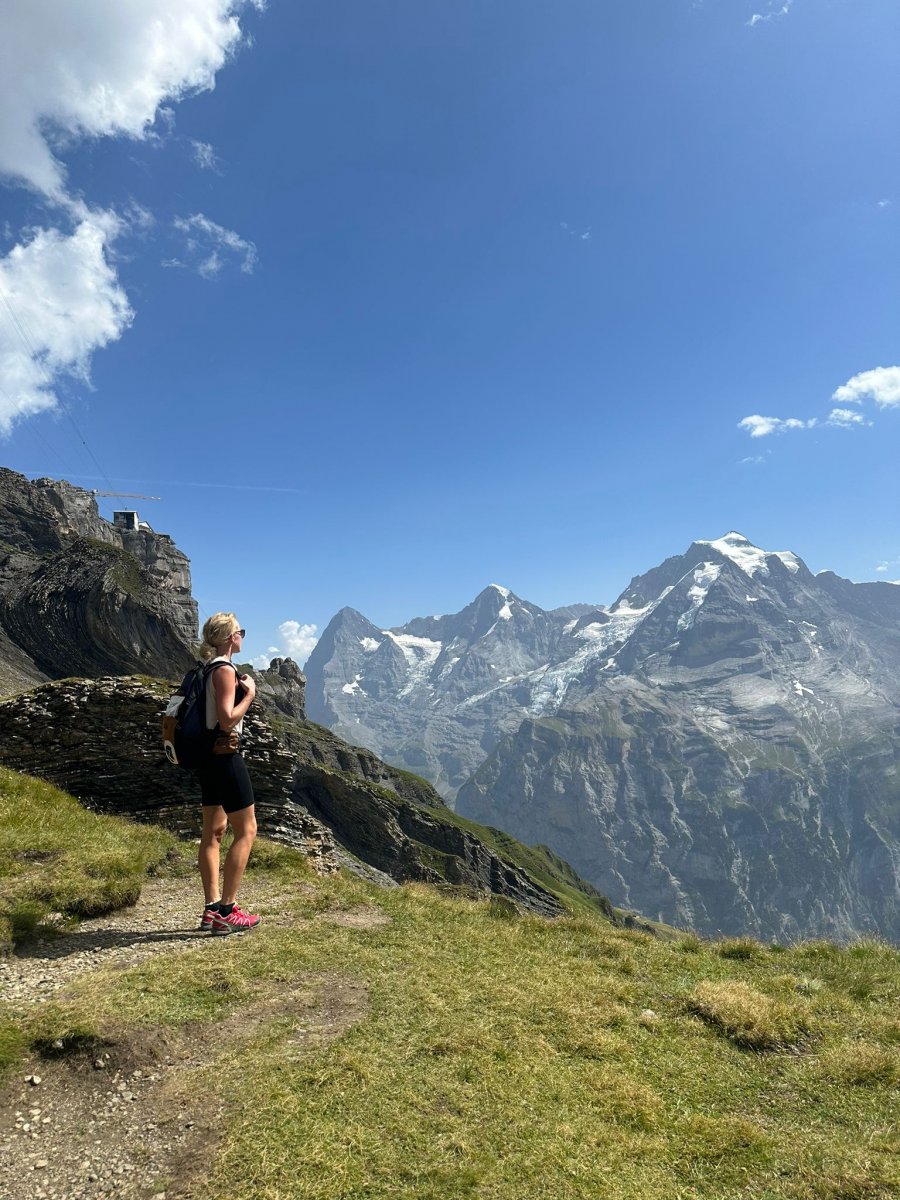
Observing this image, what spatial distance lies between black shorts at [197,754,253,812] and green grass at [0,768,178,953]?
3.35 metres

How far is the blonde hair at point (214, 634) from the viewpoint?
1070 centimetres

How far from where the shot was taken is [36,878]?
11.8 m

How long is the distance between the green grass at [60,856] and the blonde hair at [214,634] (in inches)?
202

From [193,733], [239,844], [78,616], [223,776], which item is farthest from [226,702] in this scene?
[78,616]

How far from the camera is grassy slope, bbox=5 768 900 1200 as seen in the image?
5.55 metres

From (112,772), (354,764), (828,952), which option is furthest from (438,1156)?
(354,764)

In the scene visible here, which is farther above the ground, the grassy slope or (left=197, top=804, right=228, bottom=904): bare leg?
(left=197, top=804, right=228, bottom=904): bare leg

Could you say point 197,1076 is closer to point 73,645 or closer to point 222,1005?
point 222,1005

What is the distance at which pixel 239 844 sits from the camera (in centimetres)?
1079

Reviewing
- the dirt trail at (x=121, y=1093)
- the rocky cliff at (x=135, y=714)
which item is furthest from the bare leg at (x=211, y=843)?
the rocky cliff at (x=135, y=714)

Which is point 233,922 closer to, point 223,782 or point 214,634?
point 223,782

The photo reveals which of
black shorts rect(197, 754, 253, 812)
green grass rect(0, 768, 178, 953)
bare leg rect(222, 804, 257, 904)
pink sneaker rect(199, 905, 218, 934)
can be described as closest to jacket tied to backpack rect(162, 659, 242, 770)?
black shorts rect(197, 754, 253, 812)

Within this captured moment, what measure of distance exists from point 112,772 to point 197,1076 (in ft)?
54.7

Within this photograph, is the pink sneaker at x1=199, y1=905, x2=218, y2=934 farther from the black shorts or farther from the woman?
the black shorts
